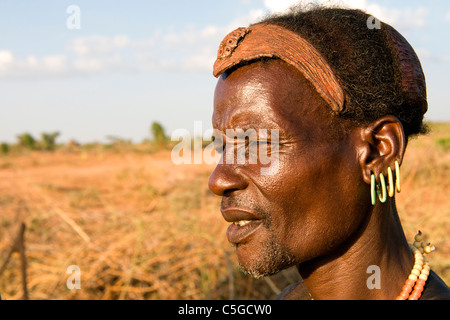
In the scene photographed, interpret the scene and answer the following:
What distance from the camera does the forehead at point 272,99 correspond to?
157 cm

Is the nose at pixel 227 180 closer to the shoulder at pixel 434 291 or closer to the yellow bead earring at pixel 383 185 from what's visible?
the yellow bead earring at pixel 383 185

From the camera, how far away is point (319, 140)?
1.56 meters

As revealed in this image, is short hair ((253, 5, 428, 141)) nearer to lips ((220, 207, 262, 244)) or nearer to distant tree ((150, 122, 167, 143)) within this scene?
lips ((220, 207, 262, 244))

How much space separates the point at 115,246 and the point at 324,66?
3.57 metres

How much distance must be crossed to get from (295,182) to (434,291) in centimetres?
63

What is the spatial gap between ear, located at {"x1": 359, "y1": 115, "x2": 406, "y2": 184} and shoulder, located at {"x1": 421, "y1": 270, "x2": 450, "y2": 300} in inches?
17.4

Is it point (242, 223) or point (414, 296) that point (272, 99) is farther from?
point (414, 296)

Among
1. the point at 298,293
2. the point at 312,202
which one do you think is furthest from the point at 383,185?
the point at 298,293

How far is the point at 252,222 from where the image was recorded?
163 cm

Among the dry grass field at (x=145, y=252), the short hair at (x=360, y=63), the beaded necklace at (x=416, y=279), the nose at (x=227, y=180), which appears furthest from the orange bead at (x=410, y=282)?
the dry grass field at (x=145, y=252)

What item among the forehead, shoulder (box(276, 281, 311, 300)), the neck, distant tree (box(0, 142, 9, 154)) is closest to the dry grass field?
shoulder (box(276, 281, 311, 300))

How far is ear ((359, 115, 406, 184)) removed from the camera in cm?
158

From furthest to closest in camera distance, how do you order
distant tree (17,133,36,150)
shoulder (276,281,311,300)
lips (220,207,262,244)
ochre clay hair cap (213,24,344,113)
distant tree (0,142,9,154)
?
distant tree (17,133,36,150)
distant tree (0,142,9,154)
shoulder (276,281,311,300)
lips (220,207,262,244)
ochre clay hair cap (213,24,344,113)
